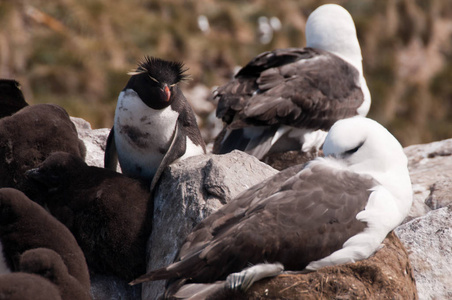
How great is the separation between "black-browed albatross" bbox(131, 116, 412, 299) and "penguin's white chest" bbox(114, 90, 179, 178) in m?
1.76

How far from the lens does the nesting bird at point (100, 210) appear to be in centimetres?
539

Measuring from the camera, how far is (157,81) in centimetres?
608

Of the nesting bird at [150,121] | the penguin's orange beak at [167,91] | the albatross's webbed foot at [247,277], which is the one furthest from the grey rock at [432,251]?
the penguin's orange beak at [167,91]

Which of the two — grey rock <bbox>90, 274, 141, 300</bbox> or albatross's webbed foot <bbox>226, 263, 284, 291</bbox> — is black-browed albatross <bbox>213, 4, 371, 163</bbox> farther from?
albatross's webbed foot <bbox>226, 263, 284, 291</bbox>

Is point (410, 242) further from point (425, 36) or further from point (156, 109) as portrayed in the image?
point (425, 36)

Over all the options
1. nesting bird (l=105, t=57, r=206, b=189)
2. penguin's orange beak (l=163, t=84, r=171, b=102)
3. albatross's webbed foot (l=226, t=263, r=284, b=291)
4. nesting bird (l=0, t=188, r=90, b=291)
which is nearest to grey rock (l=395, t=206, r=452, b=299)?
albatross's webbed foot (l=226, t=263, r=284, b=291)

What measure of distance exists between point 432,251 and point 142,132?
2.66m

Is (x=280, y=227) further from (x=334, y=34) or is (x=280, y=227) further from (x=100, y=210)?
(x=334, y=34)

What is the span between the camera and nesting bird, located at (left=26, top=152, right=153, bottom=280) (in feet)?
17.7

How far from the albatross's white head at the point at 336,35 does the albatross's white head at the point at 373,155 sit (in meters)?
3.80

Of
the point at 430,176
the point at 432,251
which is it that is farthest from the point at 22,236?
the point at 430,176

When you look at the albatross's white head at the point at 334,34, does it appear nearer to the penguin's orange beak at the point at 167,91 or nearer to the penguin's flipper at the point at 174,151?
the penguin's flipper at the point at 174,151

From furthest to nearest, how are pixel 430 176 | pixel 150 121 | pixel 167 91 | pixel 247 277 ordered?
1. pixel 430 176
2. pixel 150 121
3. pixel 167 91
4. pixel 247 277

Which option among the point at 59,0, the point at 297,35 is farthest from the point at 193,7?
the point at 59,0
